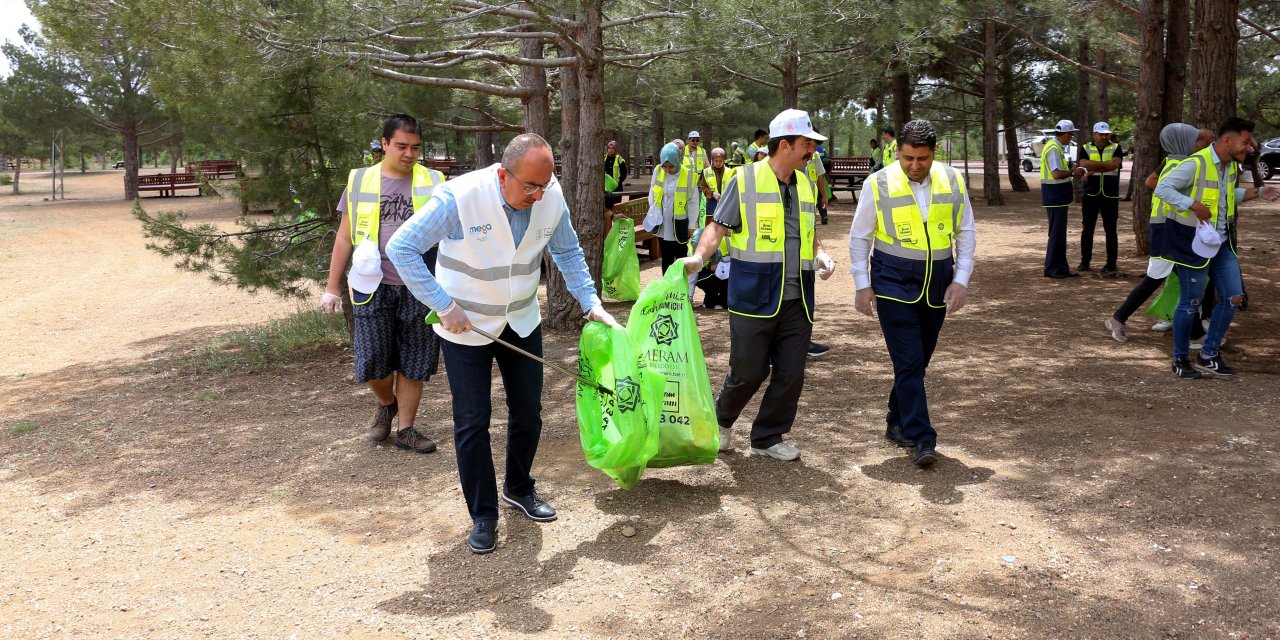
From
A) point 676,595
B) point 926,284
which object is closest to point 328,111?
point 926,284

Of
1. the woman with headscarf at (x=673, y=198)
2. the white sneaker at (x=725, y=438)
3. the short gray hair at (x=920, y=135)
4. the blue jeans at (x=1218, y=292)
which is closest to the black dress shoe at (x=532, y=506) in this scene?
the white sneaker at (x=725, y=438)

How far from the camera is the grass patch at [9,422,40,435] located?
240 inches

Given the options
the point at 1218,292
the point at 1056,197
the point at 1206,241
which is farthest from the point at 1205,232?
the point at 1056,197

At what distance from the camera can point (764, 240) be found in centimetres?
455

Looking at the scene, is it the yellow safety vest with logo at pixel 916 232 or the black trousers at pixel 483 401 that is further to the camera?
the yellow safety vest with logo at pixel 916 232

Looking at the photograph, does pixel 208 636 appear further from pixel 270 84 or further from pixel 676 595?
pixel 270 84

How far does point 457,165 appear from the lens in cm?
3130

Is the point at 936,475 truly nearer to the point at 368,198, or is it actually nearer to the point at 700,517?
the point at 700,517

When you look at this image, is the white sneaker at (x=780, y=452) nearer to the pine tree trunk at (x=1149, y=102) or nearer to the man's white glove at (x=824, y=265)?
the man's white glove at (x=824, y=265)

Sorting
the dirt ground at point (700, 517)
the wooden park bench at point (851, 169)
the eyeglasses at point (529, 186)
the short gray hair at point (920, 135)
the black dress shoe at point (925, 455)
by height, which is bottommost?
the dirt ground at point (700, 517)

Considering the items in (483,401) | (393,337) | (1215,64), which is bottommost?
(483,401)

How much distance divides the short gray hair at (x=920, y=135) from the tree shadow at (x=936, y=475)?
1414 mm

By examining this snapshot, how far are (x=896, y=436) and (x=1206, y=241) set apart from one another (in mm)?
2408

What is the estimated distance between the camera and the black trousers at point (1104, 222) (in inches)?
397
